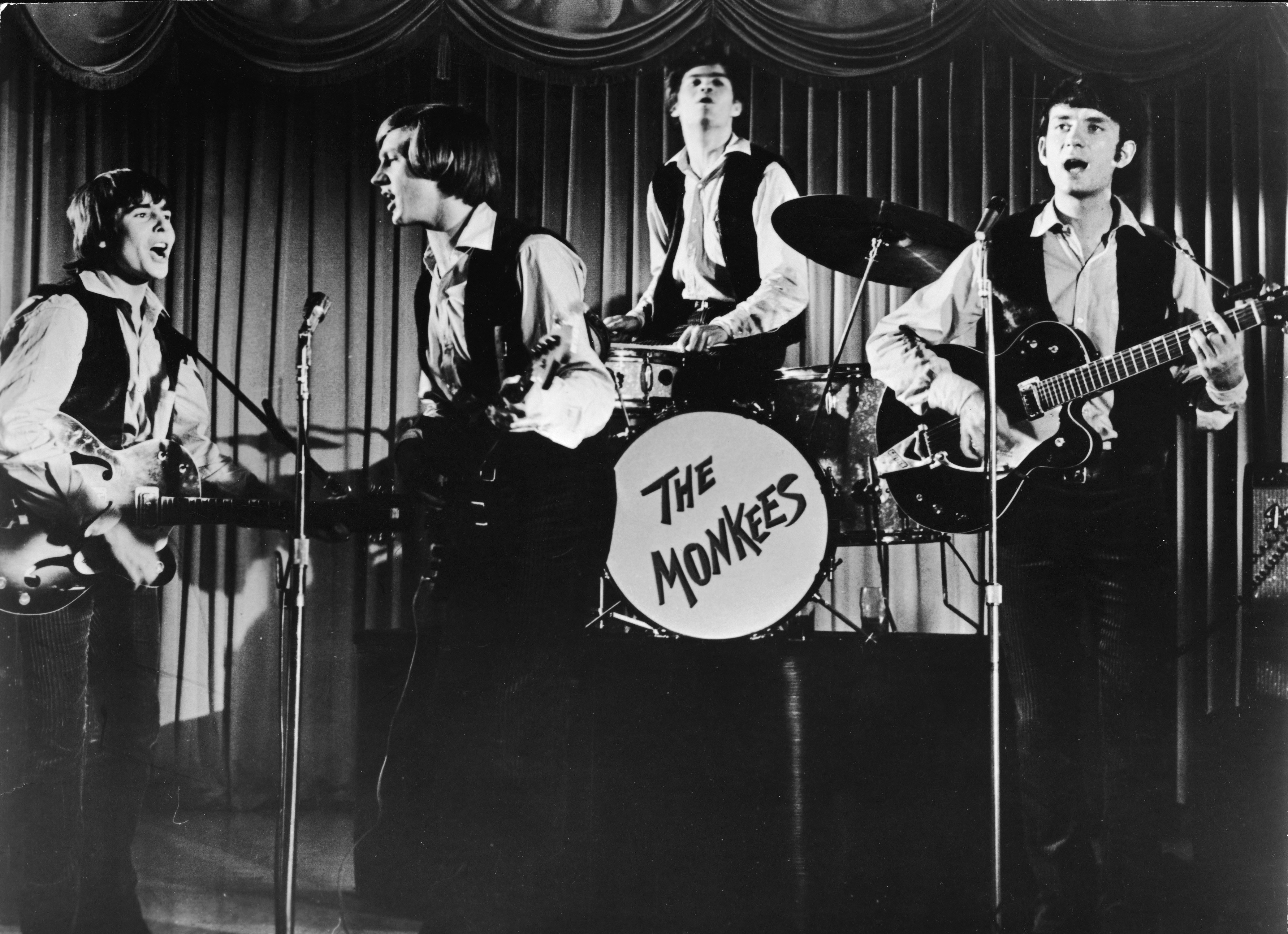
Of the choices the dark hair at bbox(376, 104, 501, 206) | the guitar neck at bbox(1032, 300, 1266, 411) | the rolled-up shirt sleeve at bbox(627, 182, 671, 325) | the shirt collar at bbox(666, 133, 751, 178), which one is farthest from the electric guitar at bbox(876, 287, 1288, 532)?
the dark hair at bbox(376, 104, 501, 206)

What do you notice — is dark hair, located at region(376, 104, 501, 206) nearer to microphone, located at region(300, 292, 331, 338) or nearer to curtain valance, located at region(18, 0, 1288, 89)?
curtain valance, located at region(18, 0, 1288, 89)

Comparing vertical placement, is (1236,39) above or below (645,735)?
above

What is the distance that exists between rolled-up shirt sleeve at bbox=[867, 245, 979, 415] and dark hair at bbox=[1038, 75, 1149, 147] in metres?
0.56

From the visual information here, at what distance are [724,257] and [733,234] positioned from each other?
76 mm

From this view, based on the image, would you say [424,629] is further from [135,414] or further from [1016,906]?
[1016,906]

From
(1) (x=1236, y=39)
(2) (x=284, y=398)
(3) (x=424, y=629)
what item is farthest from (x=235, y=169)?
(1) (x=1236, y=39)

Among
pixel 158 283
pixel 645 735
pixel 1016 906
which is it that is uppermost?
pixel 158 283

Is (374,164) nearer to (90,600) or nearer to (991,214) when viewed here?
(90,600)

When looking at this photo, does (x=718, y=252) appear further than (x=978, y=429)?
Yes

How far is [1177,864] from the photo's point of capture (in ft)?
10.6

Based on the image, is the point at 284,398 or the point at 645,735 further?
the point at 284,398

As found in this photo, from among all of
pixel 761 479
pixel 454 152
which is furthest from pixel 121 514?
pixel 761 479

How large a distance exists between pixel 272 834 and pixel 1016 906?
7.22 feet

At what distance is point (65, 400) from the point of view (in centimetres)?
345
